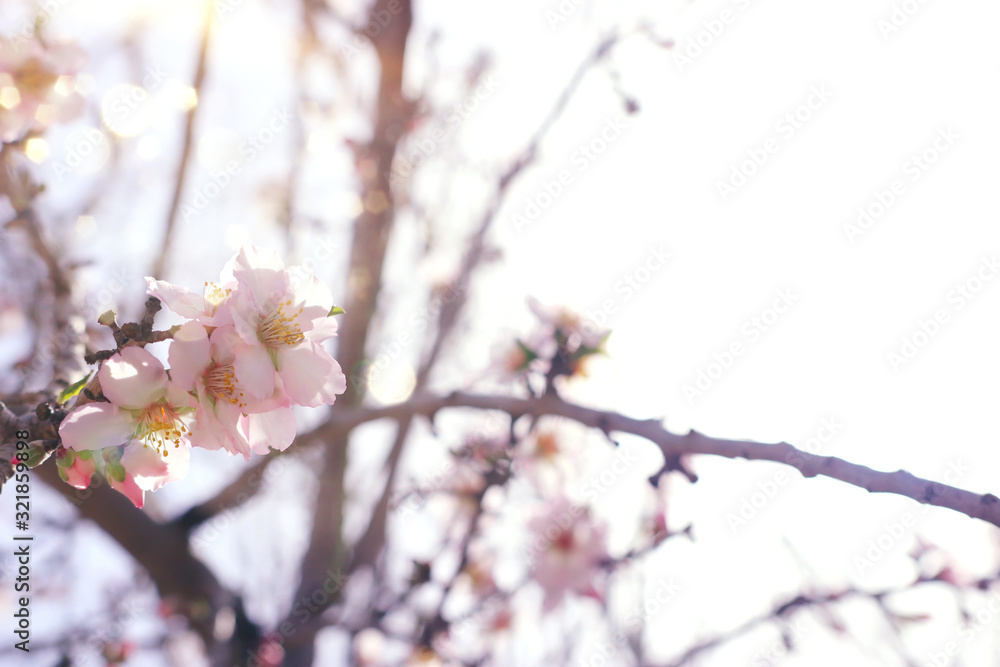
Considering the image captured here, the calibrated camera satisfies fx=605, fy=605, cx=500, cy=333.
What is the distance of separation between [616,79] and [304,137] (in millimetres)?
1914

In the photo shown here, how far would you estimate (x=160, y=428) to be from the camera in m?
0.91

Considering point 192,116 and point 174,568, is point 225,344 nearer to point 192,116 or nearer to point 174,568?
point 174,568

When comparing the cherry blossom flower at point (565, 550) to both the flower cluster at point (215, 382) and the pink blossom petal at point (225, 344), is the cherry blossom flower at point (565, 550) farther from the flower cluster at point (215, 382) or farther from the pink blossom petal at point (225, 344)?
the pink blossom petal at point (225, 344)

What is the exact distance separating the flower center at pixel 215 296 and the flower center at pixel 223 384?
3.7 inches

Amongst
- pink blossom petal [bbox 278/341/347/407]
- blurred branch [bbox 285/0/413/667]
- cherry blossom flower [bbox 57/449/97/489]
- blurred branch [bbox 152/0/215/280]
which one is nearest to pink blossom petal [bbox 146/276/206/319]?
pink blossom petal [bbox 278/341/347/407]

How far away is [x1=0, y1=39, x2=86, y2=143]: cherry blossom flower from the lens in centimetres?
178

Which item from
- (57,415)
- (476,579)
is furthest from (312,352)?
(476,579)

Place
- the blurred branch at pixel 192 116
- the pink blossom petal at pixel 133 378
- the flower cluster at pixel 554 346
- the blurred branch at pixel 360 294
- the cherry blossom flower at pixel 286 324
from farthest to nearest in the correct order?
the blurred branch at pixel 360 294 → the blurred branch at pixel 192 116 → the flower cluster at pixel 554 346 → the cherry blossom flower at pixel 286 324 → the pink blossom petal at pixel 133 378

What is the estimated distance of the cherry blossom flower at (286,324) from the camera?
0.91 m

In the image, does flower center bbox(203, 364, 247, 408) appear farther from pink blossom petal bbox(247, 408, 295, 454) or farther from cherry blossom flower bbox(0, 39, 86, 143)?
cherry blossom flower bbox(0, 39, 86, 143)

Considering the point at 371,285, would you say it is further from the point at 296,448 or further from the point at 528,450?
the point at 296,448

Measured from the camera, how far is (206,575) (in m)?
2.09

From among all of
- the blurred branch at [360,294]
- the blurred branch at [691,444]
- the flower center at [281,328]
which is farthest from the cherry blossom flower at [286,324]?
the blurred branch at [360,294]

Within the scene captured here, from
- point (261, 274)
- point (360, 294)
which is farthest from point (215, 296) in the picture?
point (360, 294)
